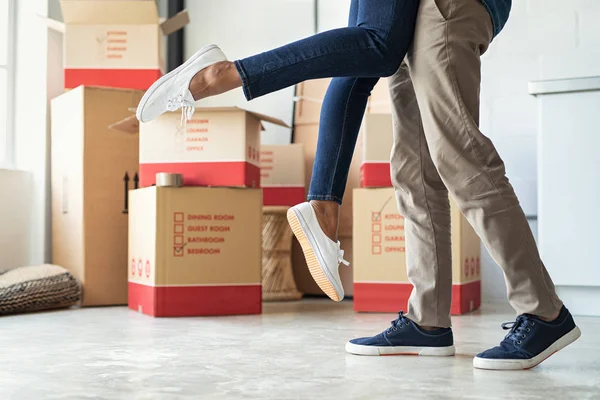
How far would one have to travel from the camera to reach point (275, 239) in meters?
3.04

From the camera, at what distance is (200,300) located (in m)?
2.43

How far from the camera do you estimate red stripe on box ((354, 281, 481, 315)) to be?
251 centimetres

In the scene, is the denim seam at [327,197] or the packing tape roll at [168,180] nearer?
the denim seam at [327,197]

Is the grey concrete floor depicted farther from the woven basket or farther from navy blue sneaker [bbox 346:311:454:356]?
the woven basket

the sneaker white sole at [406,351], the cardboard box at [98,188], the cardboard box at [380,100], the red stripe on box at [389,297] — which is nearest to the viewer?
the sneaker white sole at [406,351]

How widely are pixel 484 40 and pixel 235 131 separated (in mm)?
1210

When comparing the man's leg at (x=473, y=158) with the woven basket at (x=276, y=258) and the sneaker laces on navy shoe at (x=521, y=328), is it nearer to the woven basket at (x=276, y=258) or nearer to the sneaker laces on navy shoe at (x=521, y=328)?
the sneaker laces on navy shoe at (x=521, y=328)

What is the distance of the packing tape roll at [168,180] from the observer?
2.40 meters

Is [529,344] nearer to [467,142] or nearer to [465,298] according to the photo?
[467,142]

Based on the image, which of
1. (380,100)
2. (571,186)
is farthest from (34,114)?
(571,186)

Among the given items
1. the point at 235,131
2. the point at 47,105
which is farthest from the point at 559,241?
the point at 47,105

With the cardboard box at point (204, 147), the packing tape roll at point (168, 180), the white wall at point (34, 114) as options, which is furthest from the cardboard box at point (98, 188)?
the packing tape roll at point (168, 180)

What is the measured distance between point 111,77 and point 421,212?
1730 mm

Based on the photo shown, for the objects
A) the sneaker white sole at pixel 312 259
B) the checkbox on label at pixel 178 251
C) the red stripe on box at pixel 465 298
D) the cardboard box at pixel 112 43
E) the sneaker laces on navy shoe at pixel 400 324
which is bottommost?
the red stripe on box at pixel 465 298
